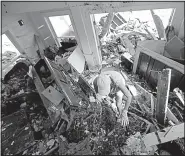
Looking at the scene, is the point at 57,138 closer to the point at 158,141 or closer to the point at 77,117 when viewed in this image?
the point at 77,117

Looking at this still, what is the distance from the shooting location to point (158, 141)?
103 inches

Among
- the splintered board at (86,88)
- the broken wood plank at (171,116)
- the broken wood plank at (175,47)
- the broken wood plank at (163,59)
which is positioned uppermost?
the broken wood plank at (175,47)

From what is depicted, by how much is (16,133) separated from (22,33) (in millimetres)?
3661

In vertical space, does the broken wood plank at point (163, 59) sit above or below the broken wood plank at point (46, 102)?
above

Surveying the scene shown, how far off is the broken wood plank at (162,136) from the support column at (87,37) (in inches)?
118

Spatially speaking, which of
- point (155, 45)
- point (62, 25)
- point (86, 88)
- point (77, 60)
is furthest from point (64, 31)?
point (155, 45)

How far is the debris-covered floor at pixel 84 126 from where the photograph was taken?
297 centimetres

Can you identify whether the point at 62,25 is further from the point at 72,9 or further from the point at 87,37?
the point at 72,9

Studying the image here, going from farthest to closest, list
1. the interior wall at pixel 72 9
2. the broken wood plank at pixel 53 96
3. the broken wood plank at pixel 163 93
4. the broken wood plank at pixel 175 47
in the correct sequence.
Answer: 1. the broken wood plank at pixel 53 96
2. the interior wall at pixel 72 9
3. the broken wood plank at pixel 163 93
4. the broken wood plank at pixel 175 47

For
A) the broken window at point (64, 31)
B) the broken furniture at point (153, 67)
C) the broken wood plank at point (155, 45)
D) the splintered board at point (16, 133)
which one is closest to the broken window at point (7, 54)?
the broken window at point (64, 31)

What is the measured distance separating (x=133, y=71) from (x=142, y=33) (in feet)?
6.68

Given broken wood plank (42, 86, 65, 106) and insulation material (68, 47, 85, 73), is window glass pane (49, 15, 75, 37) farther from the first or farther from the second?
broken wood plank (42, 86, 65, 106)

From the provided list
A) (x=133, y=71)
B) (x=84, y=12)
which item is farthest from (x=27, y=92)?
(x=133, y=71)

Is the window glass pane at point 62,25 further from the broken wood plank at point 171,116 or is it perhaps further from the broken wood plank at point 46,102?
the broken wood plank at point 171,116
